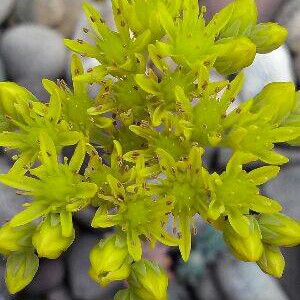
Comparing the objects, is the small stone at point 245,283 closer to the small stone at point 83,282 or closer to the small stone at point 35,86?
the small stone at point 83,282

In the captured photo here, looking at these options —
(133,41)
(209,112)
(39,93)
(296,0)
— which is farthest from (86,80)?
(296,0)

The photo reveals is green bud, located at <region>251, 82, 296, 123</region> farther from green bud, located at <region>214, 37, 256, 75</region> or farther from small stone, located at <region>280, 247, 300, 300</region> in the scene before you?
small stone, located at <region>280, 247, 300, 300</region>

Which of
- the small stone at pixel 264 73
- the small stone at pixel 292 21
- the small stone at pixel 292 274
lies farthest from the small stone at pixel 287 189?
the small stone at pixel 292 21

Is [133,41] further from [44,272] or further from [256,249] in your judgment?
[44,272]

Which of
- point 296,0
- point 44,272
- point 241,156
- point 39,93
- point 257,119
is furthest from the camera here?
point 296,0

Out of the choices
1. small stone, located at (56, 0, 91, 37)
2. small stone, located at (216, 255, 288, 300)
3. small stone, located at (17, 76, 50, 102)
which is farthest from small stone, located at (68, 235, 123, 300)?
small stone, located at (56, 0, 91, 37)
